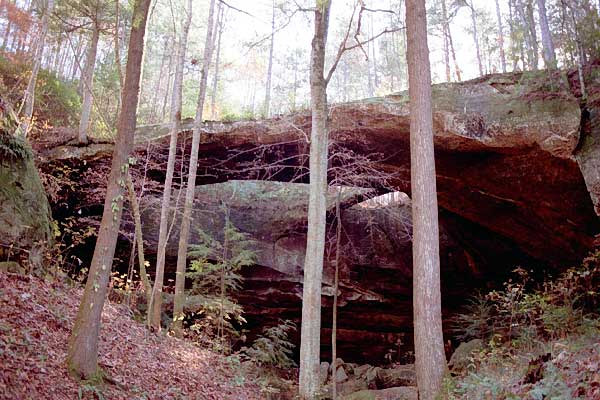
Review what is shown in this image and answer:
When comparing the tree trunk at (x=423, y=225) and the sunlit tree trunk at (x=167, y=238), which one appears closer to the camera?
the tree trunk at (x=423, y=225)

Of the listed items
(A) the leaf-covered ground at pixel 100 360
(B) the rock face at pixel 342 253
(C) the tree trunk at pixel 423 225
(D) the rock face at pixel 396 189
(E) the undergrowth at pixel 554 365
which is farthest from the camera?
(B) the rock face at pixel 342 253

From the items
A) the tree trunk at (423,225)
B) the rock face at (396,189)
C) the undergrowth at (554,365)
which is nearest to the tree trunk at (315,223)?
the rock face at (396,189)

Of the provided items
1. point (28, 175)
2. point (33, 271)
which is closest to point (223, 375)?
point (33, 271)

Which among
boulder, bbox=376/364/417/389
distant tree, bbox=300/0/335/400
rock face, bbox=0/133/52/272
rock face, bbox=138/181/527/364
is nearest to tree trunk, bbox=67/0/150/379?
rock face, bbox=0/133/52/272

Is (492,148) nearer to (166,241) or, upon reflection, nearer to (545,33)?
(545,33)

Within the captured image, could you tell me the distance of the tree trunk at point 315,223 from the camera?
833 cm

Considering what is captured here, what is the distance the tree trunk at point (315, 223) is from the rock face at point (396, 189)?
93 cm

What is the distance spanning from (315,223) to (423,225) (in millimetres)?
3171

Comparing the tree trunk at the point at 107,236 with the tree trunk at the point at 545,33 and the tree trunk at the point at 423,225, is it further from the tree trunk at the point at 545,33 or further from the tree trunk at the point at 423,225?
the tree trunk at the point at 545,33

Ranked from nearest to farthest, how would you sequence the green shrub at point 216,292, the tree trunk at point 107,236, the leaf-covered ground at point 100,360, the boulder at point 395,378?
the leaf-covered ground at point 100,360
the tree trunk at point 107,236
the green shrub at point 216,292
the boulder at point 395,378

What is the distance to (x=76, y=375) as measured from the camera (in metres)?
4.93

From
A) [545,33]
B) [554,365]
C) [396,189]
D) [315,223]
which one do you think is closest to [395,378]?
[396,189]

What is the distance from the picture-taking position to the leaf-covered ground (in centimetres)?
449

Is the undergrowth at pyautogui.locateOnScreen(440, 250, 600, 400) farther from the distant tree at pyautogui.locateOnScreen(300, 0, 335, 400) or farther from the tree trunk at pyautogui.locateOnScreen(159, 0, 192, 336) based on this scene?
the tree trunk at pyautogui.locateOnScreen(159, 0, 192, 336)
